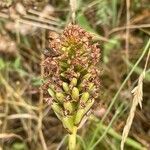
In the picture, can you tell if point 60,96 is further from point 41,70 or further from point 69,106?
point 41,70

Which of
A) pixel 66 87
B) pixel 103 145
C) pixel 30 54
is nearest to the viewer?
pixel 66 87

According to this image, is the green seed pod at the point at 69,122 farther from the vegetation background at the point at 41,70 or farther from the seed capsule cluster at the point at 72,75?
the vegetation background at the point at 41,70

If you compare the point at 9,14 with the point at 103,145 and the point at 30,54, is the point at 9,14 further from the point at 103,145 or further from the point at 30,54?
the point at 103,145

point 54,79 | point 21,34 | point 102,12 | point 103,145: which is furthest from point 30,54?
point 54,79

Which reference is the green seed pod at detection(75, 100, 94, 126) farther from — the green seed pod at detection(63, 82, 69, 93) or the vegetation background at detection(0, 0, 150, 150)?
the vegetation background at detection(0, 0, 150, 150)

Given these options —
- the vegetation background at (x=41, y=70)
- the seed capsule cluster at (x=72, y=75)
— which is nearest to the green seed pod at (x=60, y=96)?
the seed capsule cluster at (x=72, y=75)

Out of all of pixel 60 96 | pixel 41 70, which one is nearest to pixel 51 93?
pixel 60 96

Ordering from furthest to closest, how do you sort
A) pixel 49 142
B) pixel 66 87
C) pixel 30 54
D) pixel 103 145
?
pixel 30 54, pixel 49 142, pixel 103 145, pixel 66 87

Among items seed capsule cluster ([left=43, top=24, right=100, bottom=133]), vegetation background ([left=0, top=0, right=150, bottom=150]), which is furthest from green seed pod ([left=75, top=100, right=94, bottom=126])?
vegetation background ([left=0, top=0, right=150, bottom=150])
